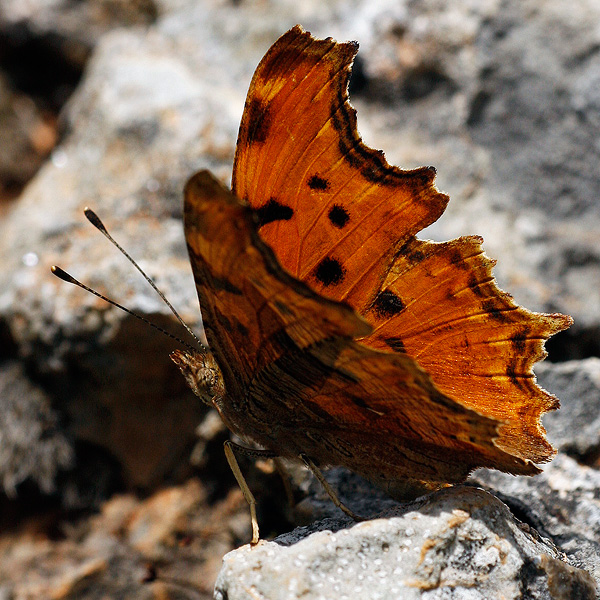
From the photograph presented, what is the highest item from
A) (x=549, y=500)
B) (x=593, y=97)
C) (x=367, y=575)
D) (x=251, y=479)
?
(x=593, y=97)

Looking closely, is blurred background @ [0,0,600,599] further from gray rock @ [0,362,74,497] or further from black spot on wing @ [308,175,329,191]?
black spot on wing @ [308,175,329,191]

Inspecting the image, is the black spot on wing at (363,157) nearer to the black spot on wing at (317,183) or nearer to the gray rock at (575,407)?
the black spot on wing at (317,183)

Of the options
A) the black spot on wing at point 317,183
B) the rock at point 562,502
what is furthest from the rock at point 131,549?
the black spot on wing at point 317,183

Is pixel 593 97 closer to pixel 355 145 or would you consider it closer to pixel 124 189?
pixel 355 145

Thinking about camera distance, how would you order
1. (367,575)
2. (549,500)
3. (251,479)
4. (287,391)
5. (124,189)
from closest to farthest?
1. (367,575)
2. (287,391)
3. (549,500)
4. (251,479)
5. (124,189)

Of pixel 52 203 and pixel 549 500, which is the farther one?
pixel 52 203

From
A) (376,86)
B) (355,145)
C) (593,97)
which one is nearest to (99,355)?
(355,145)
